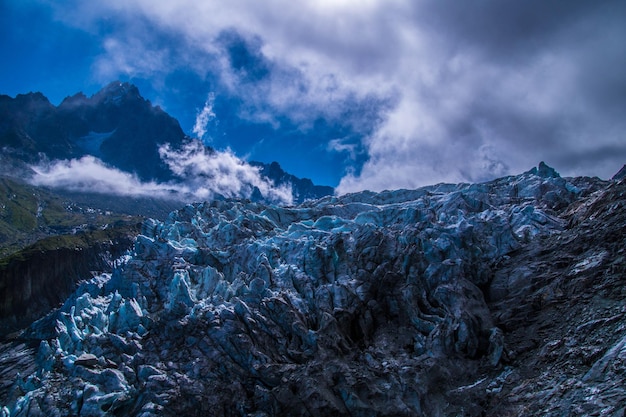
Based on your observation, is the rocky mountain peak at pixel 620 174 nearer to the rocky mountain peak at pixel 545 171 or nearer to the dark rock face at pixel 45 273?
the rocky mountain peak at pixel 545 171

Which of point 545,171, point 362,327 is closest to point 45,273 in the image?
point 362,327

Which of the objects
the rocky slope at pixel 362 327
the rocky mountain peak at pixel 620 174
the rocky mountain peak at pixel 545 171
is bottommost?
the rocky slope at pixel 362 327

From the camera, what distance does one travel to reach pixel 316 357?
190 feet

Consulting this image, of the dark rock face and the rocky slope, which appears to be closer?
the rocky slope

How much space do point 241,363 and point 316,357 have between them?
1039cm

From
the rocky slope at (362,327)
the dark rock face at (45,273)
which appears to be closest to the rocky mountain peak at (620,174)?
the rocky slope at (362,327)

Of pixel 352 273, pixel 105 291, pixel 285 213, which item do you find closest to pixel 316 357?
pixel 352 273

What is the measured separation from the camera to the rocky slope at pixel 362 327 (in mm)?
47375

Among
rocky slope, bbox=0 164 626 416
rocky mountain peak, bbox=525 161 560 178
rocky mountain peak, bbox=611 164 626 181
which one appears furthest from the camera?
rocky mountain peak, bbox=525 161 560 178

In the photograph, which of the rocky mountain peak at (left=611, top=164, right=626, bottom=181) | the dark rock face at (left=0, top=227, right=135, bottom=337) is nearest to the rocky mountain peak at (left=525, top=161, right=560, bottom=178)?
the rocky mountain peak at (left=611, top=164, right=626, bottom=181)

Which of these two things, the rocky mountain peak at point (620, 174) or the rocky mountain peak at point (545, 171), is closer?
the rocky mountain peak at point (620, 174)

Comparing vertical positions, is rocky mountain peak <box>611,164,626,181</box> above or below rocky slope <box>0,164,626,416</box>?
above

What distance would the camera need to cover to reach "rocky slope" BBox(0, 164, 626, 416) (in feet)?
155

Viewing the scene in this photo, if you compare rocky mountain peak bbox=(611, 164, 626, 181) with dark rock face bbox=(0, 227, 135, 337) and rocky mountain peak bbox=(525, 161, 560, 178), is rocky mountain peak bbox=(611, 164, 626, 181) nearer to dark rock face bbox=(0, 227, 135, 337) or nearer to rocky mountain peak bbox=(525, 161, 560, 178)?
rocky mountain peak bbox=(525, 161, 560, 178)
